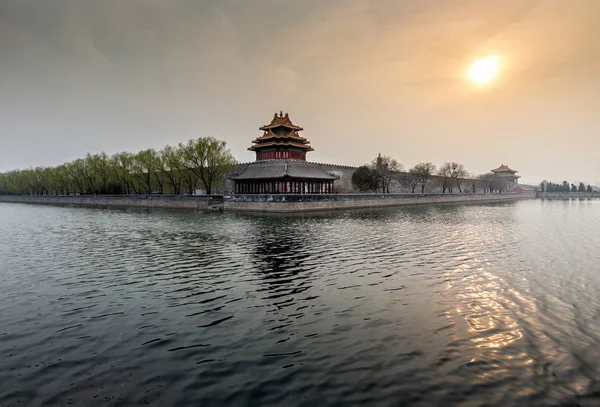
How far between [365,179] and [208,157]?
31.0m

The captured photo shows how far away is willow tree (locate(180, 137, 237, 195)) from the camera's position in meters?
58.6

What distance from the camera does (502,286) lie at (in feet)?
38.2

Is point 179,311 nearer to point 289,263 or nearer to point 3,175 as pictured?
point 289,263

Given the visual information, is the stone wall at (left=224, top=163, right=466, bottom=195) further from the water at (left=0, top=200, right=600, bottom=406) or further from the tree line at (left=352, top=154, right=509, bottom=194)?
the water at (left=0, top=200, right=600, bottom=406)

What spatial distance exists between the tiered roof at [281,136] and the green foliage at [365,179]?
12.9 m

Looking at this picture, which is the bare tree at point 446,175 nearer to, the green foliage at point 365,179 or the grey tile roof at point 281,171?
the green foliage at point 365,179

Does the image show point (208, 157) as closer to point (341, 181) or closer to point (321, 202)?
point (321, 202)

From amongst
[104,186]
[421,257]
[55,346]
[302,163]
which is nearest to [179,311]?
[55,346]

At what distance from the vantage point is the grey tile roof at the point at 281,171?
187ft

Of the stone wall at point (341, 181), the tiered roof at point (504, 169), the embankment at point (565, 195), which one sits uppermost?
the tiered roof at point (504, 169)

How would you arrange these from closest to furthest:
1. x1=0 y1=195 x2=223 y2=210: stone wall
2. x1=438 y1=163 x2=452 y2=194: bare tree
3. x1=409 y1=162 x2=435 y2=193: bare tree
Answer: x1=0 y1=195 x2=223 y2=210: stone wall
x1=409 y1=162 x2=435 y2=193: bare tree
x1=438 y1=163 x2=452 y2=194: bare tree

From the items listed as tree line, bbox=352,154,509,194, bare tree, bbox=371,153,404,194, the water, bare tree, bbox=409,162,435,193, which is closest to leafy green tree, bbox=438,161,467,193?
tree line, bbox=352,154,509,194

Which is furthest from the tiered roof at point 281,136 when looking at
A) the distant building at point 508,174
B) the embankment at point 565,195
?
the embankment at point 565,195

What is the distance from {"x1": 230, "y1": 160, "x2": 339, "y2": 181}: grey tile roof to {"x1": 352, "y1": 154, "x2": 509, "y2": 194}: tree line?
10532mm
